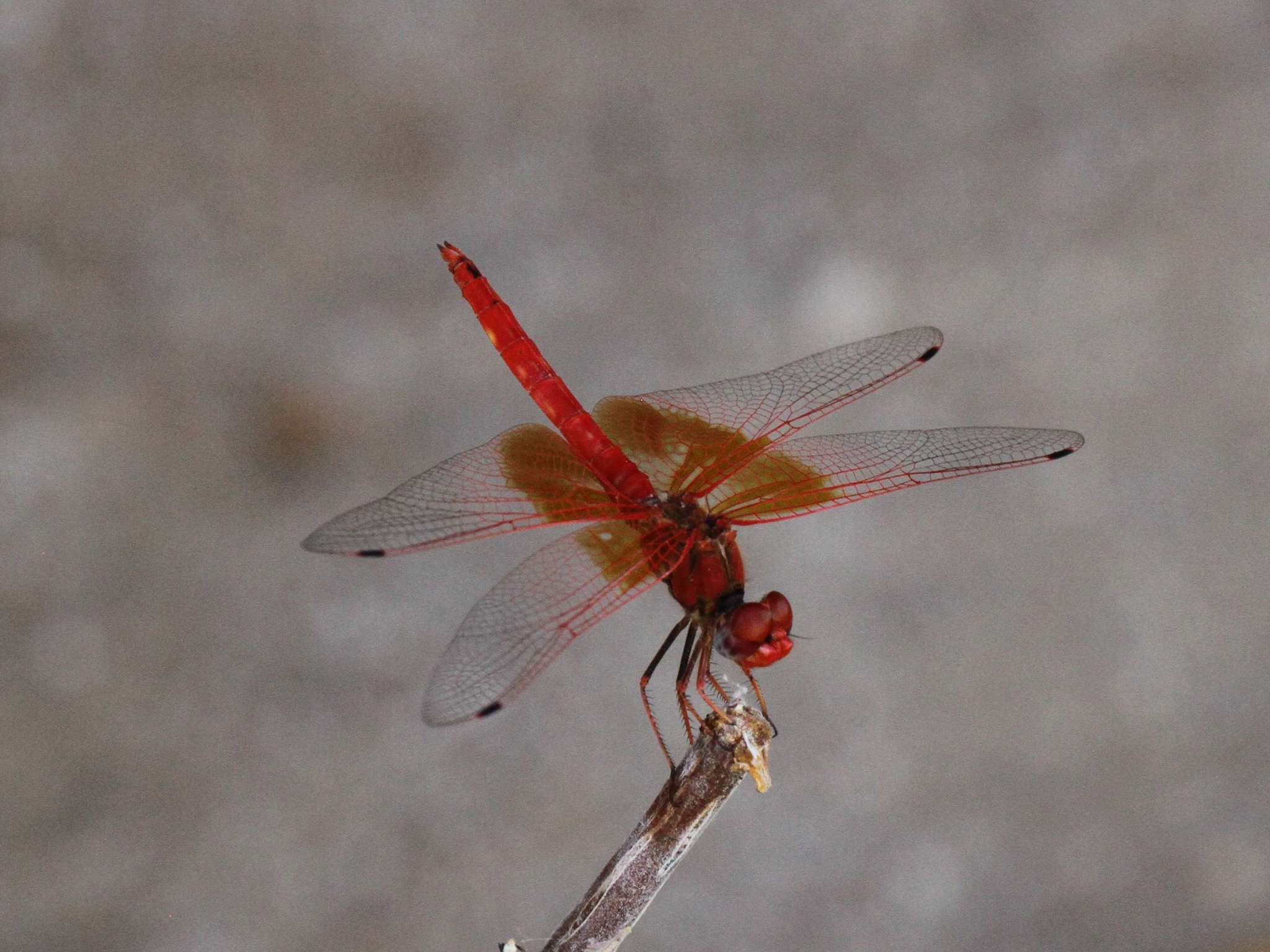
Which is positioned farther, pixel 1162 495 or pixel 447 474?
pixel 1162 495

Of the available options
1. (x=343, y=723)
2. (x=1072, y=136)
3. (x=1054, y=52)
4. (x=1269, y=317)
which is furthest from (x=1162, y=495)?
(x=343, y=723)

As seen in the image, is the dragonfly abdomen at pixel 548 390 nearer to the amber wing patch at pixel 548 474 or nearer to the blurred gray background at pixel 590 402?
the amber wing patch at pixel 548 474

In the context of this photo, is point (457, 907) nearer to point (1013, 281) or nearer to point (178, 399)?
point (178, 399)

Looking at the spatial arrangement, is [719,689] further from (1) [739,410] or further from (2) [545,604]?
(1) [739,410]

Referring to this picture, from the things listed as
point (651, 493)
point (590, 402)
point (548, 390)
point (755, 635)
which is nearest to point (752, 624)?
point (755, 635)

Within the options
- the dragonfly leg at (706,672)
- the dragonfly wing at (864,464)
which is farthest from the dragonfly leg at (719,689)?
the dragonfly wing at (864,464)

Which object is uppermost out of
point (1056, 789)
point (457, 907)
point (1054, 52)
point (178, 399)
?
point (178, 399)
